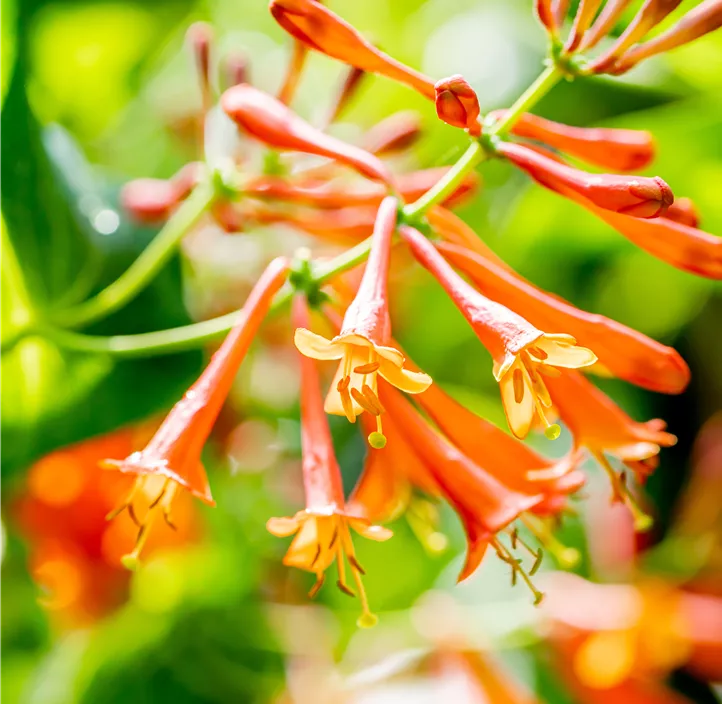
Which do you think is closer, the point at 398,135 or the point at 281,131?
the point at 281,131

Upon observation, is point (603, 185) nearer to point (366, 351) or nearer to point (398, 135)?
point (366, 351)

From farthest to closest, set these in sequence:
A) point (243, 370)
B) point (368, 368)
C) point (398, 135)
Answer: point (243, 370) → point (398, 135) → point (368, 368)

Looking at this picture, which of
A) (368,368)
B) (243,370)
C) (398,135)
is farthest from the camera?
(243,370)

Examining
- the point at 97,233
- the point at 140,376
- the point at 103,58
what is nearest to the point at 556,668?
the point at 140,376

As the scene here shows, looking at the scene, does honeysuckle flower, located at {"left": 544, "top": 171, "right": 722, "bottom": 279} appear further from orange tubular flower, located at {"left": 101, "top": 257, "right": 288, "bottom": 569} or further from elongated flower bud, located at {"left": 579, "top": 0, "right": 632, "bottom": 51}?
orange tubular flower, located at {"left": 101, "top": 257, "right": 288, "bottom": 569}

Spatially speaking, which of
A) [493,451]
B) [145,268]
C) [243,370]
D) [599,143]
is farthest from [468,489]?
[243,370]

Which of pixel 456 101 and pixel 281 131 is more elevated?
pixel 456 101

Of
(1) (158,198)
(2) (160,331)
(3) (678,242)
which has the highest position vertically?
(3) (678,242)

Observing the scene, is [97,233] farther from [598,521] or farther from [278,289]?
[598,521]
